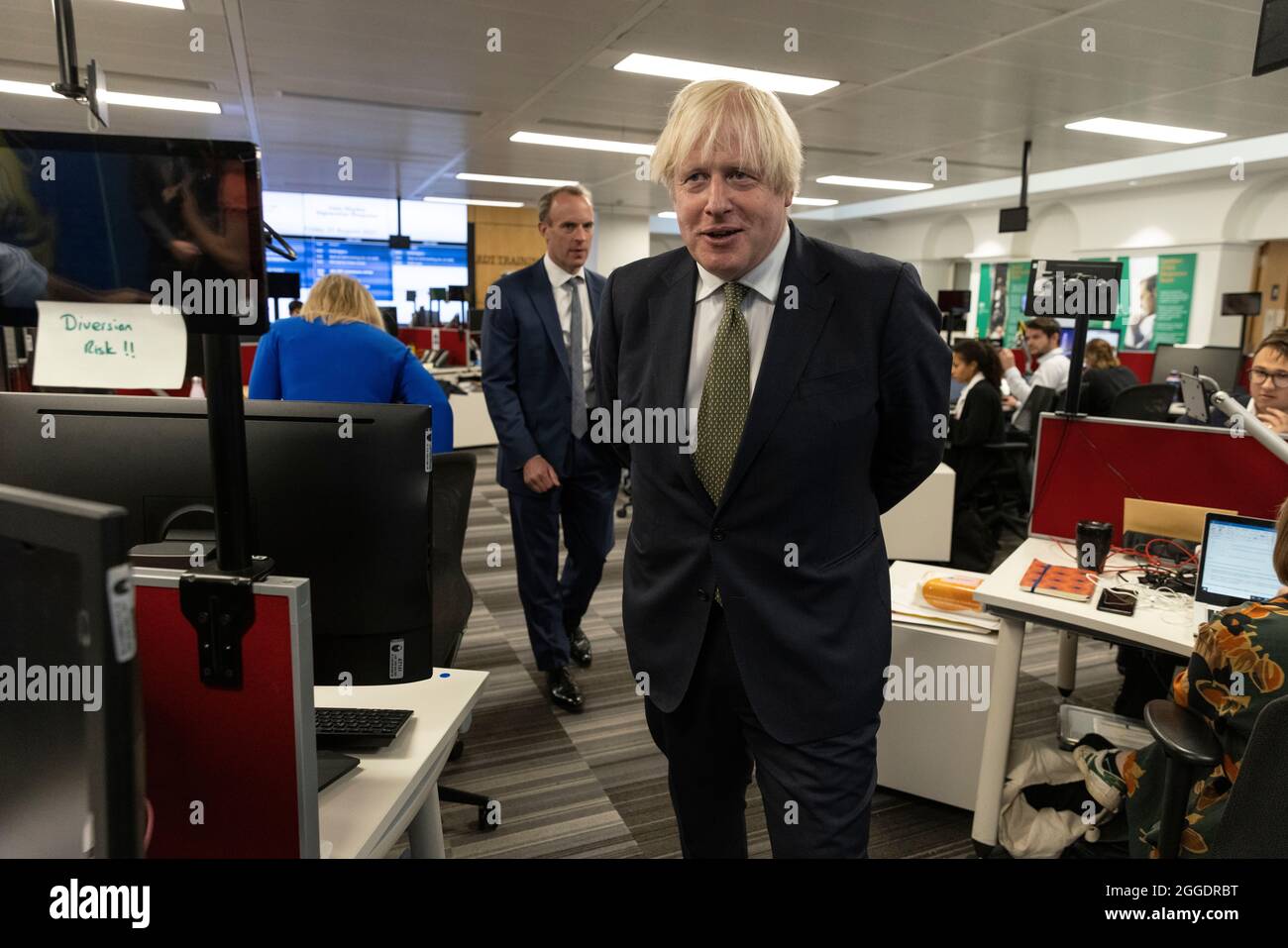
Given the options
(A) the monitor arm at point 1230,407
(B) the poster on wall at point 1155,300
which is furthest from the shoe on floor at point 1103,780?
(B) the poster on wall at point 1155,300

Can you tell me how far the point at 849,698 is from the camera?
3.87 ft

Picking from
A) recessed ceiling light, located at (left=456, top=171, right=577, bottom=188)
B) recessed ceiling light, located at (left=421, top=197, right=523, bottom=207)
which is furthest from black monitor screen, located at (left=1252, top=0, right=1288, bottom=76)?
recessed ceiling light, located at (left=421, top=197, right=523, bottom=207)

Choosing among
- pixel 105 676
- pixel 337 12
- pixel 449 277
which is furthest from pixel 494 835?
pixel 449 277

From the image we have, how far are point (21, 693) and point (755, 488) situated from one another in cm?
83

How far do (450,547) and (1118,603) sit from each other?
1542 mm

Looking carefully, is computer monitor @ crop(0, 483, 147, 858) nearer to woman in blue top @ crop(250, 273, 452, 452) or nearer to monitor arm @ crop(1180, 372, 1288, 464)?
woman in blue top @ crop(250, 273, 452, 452)

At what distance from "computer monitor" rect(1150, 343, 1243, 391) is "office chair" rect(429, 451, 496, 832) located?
5.58 metres

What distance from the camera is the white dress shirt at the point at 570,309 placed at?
259cm

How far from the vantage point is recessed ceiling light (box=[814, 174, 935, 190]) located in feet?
29.7

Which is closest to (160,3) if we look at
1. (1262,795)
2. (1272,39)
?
(1272,39)

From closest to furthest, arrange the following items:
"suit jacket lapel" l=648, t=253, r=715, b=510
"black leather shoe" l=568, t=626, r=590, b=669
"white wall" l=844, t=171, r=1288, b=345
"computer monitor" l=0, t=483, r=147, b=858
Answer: "computer monitor" l=0, t=483, r=147, b=858
"suit jacket lapel" l=648, t=253, r=715, b=510
"black leather shoe" l=568, t=626, r=590, b=669
"white wall" l=844, t=171, r=1288, b=345

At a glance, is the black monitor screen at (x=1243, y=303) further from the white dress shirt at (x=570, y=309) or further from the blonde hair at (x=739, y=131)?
the blonde hair at (x=739, y=131)

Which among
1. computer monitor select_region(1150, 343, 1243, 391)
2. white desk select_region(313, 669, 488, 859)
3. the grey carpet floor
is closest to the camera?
white desk select_region(313, 669, 488, 859)
